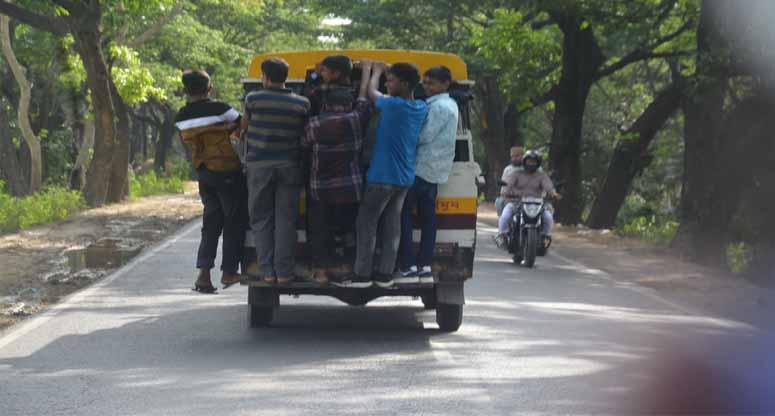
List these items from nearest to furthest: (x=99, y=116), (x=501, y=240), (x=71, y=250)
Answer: (x=501, y=240) < (x=71, y=250) < (x=99, y=116)

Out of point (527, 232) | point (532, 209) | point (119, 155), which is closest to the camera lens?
point (527, 232)

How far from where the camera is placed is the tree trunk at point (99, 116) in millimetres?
27078

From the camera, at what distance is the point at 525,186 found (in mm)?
17984

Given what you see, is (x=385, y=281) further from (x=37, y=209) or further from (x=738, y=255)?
(x=37, y=209)

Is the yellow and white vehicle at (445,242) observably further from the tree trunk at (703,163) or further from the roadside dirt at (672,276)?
the tree trunk at (703,163)

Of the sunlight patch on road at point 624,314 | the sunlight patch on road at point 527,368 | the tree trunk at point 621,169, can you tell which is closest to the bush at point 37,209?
the sunlight patch on road at point 624,314

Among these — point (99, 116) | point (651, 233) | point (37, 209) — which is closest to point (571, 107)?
point (651, 233)

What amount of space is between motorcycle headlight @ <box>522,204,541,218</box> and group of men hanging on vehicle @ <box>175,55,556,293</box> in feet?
25.2

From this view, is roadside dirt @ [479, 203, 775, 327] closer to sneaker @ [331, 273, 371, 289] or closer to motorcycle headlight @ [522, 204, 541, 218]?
motorcycle headlight @ [522, 204, 541, 218]

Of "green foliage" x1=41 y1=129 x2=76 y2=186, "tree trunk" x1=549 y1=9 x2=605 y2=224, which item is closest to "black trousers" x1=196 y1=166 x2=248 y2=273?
"tree trunk" x1=549 y1=9 x2=605 y2=224

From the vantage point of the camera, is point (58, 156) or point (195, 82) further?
point (58, 156)

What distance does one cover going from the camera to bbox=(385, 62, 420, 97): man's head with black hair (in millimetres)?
9609

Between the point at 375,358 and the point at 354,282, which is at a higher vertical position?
the point at 354,282

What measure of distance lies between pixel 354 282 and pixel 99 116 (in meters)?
20.2
